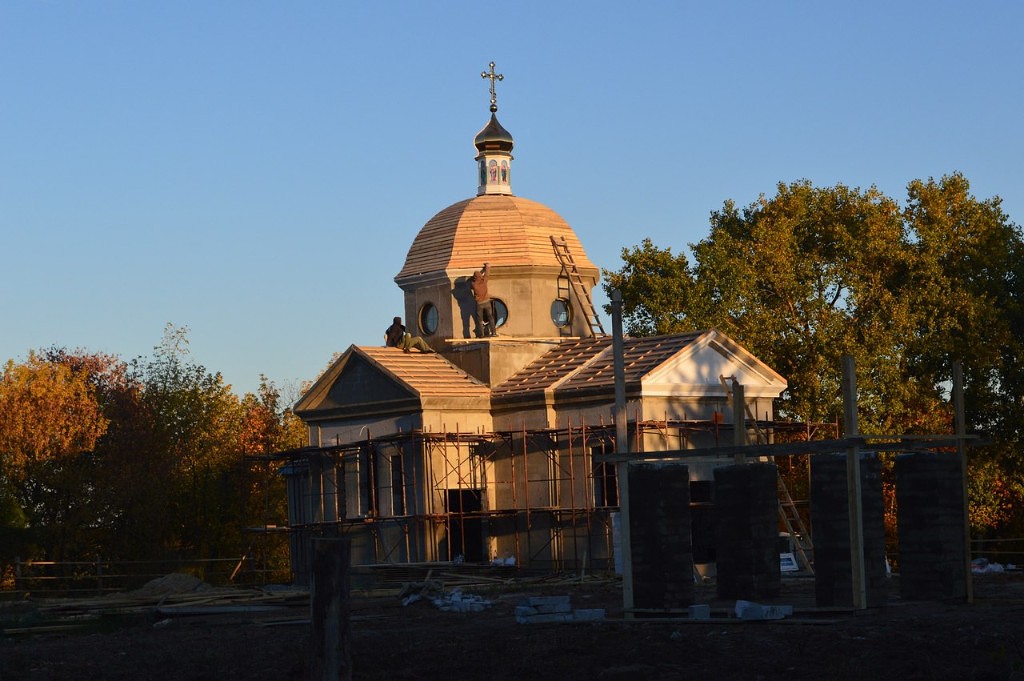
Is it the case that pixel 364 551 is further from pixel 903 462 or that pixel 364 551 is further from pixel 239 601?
pixel 903 462

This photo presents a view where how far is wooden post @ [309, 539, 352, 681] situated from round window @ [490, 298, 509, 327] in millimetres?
29399

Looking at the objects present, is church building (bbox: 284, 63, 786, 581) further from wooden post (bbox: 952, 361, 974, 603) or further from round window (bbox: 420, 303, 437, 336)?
wooden post (bbox: 952, 361, 974, 603)

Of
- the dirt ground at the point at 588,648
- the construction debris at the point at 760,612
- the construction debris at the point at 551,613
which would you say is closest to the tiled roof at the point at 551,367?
the dirt ground at the point at 588,648

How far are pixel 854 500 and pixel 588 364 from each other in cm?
1947

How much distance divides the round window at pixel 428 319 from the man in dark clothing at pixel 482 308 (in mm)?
1912

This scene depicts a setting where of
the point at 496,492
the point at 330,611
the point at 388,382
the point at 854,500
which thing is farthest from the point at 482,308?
the point at 330,611

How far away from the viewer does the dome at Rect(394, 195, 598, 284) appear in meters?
45.9

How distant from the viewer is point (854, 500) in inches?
900

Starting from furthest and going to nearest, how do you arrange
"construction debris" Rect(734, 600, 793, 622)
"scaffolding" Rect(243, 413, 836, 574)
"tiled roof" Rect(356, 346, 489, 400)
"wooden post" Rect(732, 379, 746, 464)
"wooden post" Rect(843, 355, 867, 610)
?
"tiled roof" Rect(356, 346, 489, 400), "scaffolding" Rect(243, 413, 836, 574), "wooden post" Rect(732, 379, 746, 464), "wooden post" Rect(843, 355, 867, 610), "construction debris" Rect(734, 600, 793, 622)

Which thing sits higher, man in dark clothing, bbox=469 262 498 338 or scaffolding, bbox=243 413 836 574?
man in dark clothing, bbox=469 262 498 338

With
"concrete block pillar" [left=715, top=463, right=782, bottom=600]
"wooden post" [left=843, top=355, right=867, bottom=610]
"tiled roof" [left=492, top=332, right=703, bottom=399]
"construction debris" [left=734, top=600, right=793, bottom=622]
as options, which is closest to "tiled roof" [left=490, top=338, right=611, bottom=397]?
"tiled roof" [left=492, top=332, right=703, bottom=399]

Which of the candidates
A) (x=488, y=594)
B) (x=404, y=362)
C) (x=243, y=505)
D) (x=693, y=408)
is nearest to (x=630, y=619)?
(x=488, y=594)

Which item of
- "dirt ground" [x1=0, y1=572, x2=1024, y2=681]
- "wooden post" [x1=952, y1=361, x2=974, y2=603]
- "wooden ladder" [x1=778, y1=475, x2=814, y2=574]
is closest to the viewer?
"dirt ground" [x1=0, y1=572, x2=1024, y2=681]

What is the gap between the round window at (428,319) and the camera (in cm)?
4647
